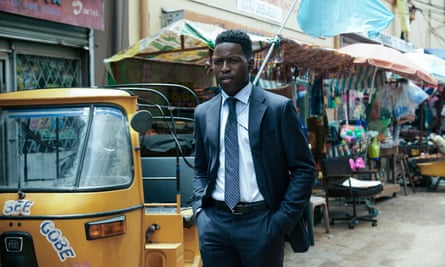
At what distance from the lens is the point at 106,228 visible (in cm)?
372

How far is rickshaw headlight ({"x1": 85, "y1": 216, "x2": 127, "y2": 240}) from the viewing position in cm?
364

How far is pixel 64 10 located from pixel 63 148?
4.30 meters

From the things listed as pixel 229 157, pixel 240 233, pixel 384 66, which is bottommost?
pixel 240 233

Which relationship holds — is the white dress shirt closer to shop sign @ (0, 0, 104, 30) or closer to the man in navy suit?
the man in navy suit

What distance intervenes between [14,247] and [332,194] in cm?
588

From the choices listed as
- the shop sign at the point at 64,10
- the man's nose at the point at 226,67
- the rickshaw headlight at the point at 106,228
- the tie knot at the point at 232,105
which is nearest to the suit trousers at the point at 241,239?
the tie knot at the point at 232,105

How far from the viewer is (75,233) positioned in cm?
362

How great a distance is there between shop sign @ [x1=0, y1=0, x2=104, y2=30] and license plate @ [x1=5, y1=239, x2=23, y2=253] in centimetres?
409

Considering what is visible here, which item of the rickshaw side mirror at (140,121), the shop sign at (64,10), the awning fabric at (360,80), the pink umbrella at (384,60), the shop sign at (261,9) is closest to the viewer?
the rickshaw side mirror at (140,121)

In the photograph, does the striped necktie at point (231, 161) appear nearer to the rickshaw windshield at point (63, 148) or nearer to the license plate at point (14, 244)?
the rickshaw windshield at point (63, 148)

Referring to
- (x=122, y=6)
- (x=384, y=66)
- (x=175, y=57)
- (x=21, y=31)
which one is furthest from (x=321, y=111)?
(x=21, y=31)

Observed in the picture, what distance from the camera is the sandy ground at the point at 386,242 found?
6559 millimetres

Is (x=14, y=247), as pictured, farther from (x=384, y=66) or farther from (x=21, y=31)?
(x=384, y=66)

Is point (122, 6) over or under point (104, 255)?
over
